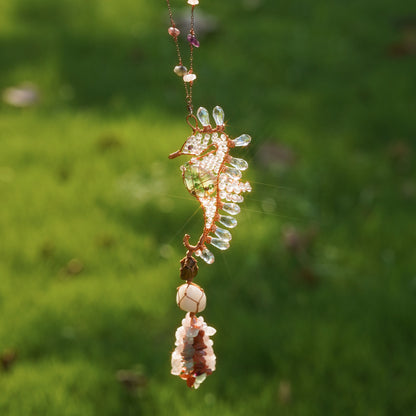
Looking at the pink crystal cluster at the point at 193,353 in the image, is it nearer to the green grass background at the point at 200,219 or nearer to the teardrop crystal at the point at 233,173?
the teardrop crystal at the point at 233,173

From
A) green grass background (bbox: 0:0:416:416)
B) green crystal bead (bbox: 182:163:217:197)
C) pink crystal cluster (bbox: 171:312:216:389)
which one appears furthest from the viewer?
green grass background (bbox: 0:0:416:416)

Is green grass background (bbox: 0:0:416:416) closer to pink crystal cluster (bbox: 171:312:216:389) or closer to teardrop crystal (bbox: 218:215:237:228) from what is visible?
pink crystal cluster (bbox: 171:312:216:389)

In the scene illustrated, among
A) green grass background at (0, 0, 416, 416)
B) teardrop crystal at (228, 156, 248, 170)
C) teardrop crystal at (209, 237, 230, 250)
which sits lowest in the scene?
teardrop crystal at (209, 237, 230, 250)

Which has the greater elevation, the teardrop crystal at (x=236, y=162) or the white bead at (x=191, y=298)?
the teardrop crystal at (x=236, y=162)

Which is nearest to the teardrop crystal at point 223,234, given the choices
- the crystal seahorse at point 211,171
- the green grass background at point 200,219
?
the crystal seahorse at point 211,171

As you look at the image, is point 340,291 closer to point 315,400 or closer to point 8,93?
point 315,400

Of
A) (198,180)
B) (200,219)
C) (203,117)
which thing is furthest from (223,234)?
(200,219)

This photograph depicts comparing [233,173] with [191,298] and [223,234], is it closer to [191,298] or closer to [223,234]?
[223,234]

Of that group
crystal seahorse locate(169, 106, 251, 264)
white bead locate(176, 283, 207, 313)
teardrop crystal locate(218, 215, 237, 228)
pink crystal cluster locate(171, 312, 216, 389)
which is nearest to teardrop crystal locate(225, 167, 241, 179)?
crystal seahorse locate(169, 106, 251, 264)
